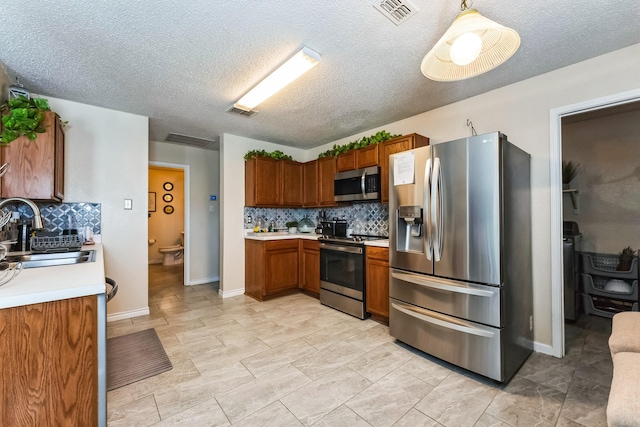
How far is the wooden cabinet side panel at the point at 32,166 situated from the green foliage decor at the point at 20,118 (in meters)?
0.08

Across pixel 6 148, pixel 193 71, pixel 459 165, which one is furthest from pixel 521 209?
pixel 6 148

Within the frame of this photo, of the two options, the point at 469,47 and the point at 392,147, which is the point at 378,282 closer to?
the point at 392,147

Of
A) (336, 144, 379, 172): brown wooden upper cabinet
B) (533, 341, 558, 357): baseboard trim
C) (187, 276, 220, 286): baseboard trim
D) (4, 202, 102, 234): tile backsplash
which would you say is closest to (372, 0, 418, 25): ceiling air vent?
(336, 144, 379, 172): brown wooden upper cabinet

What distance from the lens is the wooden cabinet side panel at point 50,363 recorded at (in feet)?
3.19

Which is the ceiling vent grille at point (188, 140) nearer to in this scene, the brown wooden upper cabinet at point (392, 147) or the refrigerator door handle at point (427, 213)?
the brown wooden upper cabinet at point (392, 147)

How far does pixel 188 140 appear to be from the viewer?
168 inches

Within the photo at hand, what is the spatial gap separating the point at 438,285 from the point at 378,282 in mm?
911

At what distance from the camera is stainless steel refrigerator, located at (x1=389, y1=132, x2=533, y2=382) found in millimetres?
1879

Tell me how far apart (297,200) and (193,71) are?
8.34 feet

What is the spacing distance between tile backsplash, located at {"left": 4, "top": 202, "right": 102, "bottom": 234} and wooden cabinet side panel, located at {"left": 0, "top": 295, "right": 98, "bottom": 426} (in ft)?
7.78

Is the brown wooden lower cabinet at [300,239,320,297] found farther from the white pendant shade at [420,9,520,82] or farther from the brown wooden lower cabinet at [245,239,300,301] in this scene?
the white pendant shade at [420,9,520,82]

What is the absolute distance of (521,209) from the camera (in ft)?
7.25

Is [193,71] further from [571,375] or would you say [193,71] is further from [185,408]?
[571,375]

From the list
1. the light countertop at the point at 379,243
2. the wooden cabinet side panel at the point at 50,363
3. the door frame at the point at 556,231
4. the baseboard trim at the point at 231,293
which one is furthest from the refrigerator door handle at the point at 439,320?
the baseboard trim at the point at 231,293
